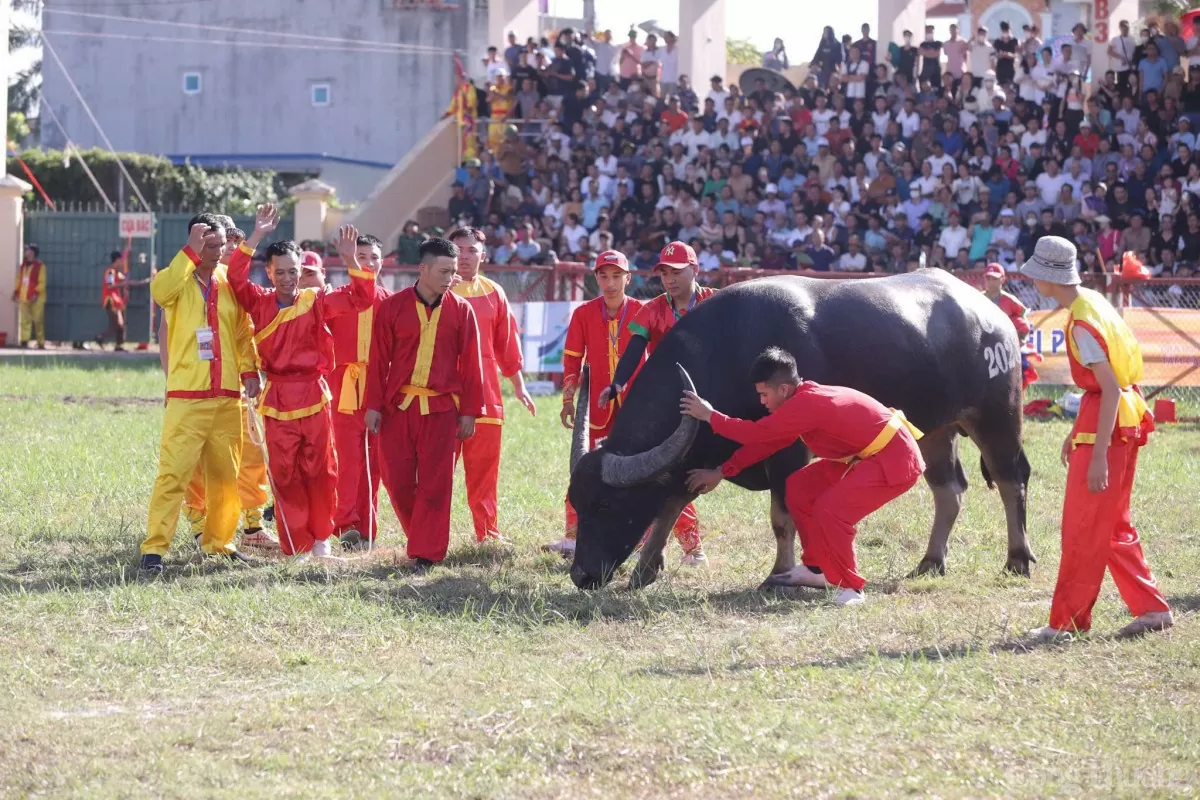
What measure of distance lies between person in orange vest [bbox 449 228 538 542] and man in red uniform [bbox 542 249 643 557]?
16.8 inches

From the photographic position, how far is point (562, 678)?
20.2 feet

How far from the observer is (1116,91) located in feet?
67.3

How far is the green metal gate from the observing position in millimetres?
27969

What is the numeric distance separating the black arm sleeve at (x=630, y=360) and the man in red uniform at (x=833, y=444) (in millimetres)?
930

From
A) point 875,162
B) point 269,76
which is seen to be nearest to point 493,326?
point 875,162

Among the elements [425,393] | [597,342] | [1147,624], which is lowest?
[1147,624]

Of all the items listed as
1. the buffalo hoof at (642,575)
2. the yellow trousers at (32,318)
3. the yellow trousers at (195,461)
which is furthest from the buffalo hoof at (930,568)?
the yellow trousers at (32,318)

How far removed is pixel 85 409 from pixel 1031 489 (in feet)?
31.1

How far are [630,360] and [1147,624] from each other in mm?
3126

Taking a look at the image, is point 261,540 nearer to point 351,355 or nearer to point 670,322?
point 351,355

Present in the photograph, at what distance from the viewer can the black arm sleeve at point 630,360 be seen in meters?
8.65

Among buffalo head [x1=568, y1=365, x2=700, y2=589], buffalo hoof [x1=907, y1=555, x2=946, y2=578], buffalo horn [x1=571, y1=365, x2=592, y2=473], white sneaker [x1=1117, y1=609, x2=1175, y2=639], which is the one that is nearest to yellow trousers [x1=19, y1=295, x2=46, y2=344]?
buffalo horn [x1=571, y1=365, x2=592, y2=473]

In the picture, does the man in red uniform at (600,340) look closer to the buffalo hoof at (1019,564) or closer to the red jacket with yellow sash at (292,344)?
the red jacket with yellow sash at (292,344)

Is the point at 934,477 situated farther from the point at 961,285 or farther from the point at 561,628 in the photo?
the point at 561,628
